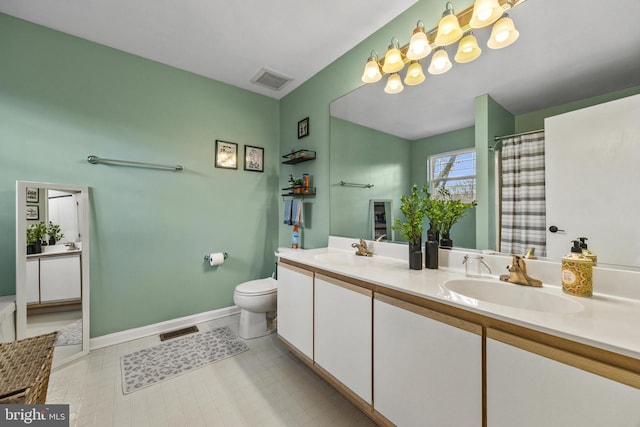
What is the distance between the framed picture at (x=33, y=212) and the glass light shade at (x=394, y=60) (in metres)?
2.72

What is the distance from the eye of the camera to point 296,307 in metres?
1.82

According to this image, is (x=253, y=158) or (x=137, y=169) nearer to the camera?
(x=137, y=169)

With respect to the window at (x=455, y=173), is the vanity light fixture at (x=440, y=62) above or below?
above

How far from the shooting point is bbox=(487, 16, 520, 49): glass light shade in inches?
47.6

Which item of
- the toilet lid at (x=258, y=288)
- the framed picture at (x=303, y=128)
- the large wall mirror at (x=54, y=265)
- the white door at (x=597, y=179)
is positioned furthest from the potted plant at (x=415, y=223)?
the large wall mirror at (x=54, y=265)

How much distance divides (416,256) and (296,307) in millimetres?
943

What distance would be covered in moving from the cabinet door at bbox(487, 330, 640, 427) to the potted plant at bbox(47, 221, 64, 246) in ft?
9.14

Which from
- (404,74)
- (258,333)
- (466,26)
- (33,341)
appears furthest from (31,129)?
(466,26)

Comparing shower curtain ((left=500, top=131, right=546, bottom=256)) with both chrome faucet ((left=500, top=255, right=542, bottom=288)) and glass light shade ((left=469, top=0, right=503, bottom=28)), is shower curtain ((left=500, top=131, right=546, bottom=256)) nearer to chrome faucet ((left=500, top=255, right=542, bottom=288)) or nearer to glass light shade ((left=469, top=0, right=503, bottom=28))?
chrome faucet ((left=500, top=255, right=542, bottom=288))

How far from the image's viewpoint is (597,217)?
3.35 ft

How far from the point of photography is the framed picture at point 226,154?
2654 mm

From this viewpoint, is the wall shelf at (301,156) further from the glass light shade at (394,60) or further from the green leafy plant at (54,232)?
the green leafy plant at (54,232)

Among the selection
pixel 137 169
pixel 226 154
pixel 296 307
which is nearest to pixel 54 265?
pixel 137 169

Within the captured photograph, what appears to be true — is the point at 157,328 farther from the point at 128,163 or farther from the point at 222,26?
the point at 222,26
